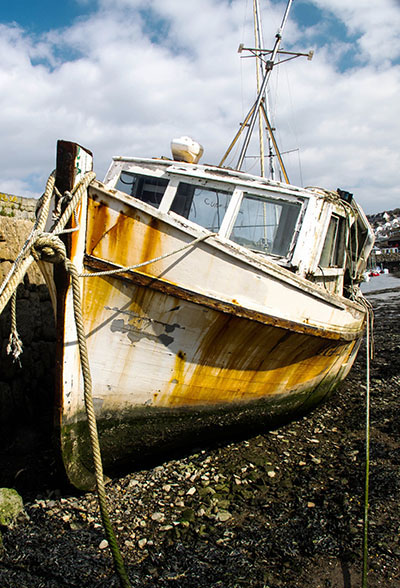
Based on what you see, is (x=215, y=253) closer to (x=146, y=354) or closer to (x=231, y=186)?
(x=146, y=354)

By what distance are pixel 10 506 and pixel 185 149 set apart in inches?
180

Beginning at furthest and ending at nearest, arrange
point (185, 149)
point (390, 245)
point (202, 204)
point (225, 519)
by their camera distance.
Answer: point (390, 245) → point (185, 149) → point (202, 204) → point (225, 519)

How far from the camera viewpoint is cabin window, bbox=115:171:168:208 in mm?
5297

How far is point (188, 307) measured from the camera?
12.6 feet

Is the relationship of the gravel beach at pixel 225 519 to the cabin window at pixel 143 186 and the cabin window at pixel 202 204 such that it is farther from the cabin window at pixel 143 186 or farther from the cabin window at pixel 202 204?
the cabin window at pixel 143 186

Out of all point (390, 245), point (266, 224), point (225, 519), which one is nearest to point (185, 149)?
point (266, 224)

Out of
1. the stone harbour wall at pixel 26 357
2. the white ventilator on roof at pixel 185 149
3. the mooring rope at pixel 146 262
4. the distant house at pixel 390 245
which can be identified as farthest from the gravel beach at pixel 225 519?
the distant house at pixel 390 245

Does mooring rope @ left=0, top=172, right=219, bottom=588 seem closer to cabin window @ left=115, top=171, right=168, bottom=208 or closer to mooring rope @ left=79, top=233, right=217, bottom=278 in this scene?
mooring rope @ left=79, top=233, right=217, bottom=278

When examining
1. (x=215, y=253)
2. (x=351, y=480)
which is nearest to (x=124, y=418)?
(x=215, y=253)

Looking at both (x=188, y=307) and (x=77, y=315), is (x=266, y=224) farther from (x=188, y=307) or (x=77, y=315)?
(x=77, y=315)

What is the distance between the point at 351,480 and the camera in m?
4.27

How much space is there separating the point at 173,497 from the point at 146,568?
0.87m

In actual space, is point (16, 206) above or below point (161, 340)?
above

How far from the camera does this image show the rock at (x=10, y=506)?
363 centimetres
